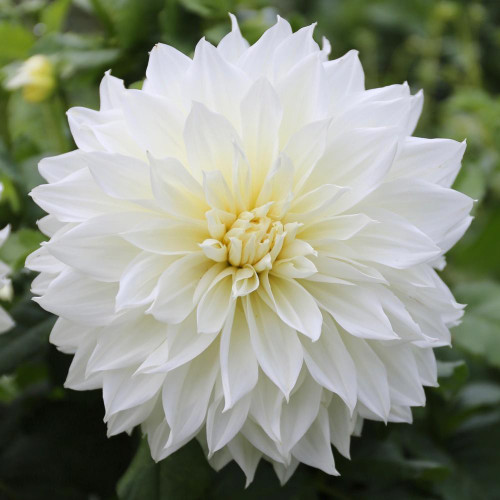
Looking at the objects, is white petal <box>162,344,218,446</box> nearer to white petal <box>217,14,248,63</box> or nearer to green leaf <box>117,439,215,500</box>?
green leaf <box>117,439,215,500</box>

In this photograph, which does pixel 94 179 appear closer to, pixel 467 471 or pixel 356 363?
pixel 356 363

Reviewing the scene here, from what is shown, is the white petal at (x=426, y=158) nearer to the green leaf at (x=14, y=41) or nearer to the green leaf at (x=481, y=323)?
the green leaf at (x=481, y=323)

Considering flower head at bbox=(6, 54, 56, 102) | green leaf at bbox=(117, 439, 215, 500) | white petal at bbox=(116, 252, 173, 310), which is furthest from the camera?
flower head at bbox=(6, 54, 56, 102)

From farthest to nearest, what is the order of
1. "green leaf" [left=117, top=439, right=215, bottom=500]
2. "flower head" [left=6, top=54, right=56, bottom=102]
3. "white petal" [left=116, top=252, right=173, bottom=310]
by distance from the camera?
"flower head" [left=6, top=54, right=56, bottom=102] < "green leaf" [left=117, top=439, right=215, bottom=500] < "white petal" [left=116, top=252, right=173, bottom=310]

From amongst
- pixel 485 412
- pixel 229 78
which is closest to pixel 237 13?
pixel 229 78

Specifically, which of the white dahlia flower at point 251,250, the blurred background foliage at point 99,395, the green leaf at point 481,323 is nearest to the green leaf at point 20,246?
the blurred background foliage at point 99,395

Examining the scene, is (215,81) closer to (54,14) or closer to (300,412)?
(300,412)

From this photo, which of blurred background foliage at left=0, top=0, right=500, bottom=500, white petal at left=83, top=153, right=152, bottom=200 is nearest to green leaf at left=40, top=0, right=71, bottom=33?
blurred background foliage at left=0, top=0, right=500, bottom=500
